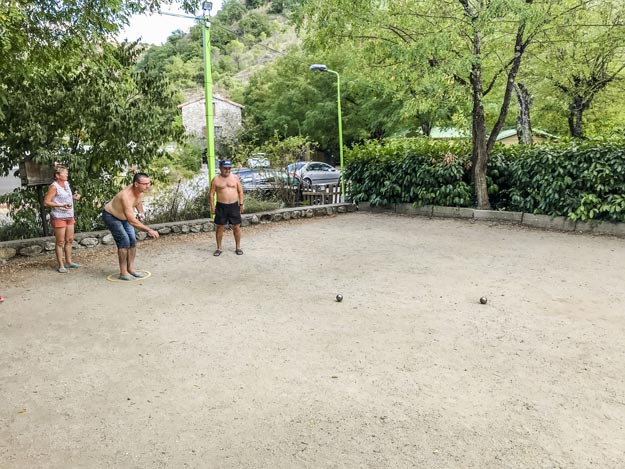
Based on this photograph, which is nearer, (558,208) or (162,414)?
(162,414)

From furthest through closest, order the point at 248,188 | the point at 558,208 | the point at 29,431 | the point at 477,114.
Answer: the point at 248,188 < the point at 477,114 < the point at 558,208 < the point at 29,431

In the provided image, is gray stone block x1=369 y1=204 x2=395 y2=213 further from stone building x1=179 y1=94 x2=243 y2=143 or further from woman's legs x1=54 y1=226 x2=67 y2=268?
stone building x1=179 y1=94 x2=243 y2=143

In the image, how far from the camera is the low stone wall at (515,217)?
9.68 meters

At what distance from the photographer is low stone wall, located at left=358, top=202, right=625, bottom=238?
31.8 ft

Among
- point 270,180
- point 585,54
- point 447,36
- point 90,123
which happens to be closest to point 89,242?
point 90,123

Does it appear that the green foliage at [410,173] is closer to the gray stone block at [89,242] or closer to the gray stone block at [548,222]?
the gray stone block at [548,222]

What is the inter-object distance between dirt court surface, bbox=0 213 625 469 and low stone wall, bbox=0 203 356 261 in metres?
1.10

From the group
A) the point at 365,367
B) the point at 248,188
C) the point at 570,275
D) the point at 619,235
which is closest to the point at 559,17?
the point at 619,235

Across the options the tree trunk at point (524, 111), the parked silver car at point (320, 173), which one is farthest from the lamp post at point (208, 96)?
the parked silver car at point (320, 173)

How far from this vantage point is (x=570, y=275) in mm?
6930

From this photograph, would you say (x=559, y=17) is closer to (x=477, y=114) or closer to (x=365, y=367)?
(x=477, y=114)

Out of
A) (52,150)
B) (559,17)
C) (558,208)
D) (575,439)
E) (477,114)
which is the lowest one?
(575,439)

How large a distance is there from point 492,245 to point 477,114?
4305mm

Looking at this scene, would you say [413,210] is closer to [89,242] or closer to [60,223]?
[89,242]
